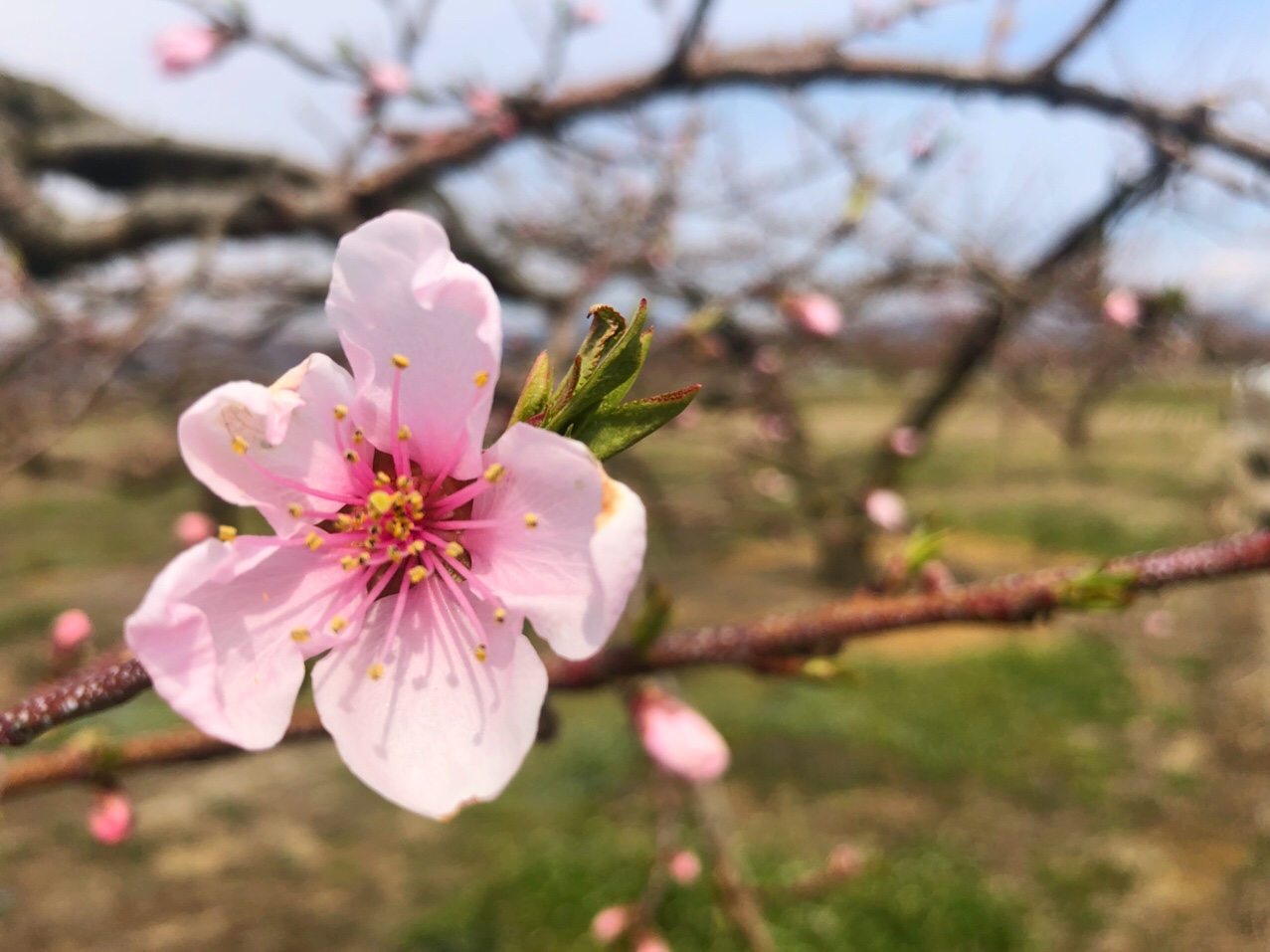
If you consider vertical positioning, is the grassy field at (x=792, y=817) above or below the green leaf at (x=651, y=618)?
below

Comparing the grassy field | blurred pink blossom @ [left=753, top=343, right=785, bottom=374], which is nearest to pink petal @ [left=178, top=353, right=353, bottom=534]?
the grassy field

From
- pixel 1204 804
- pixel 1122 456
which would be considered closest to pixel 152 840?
pixel 1204 804

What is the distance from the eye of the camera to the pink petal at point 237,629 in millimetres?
424

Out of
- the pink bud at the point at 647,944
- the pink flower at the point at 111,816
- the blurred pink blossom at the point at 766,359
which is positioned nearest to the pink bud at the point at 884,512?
the blurred pink blossom at the point at 766,359

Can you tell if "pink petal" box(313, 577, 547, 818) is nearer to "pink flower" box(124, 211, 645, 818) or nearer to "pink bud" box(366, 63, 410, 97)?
"pink flower" box(124, 211, 645, 818)

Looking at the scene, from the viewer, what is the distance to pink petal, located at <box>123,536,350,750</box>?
0.42 m

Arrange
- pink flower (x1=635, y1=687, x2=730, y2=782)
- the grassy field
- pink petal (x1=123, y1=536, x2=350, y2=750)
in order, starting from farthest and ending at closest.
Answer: the grassy field < pink flower (x1=635, y1=687, x2=730, y2=782) < pink petal (x1=123, y1=536, x2=350, y2=750)

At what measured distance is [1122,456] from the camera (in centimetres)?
1487

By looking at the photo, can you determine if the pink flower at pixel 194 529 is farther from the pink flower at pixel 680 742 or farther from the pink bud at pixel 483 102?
the pink bud at pixel 483 102

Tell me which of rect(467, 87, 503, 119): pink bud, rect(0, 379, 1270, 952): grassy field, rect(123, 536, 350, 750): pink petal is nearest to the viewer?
rect(123, 536, 350, 750): pink petal

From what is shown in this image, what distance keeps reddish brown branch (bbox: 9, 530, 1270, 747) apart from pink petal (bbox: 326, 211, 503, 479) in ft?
0.99

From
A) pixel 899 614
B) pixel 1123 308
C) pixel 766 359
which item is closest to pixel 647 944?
pixel 899 614

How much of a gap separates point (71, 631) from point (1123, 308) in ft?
8.74

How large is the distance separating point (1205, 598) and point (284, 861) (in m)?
8.94
